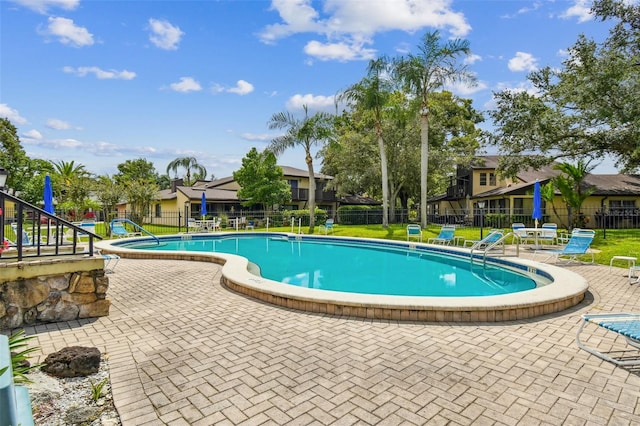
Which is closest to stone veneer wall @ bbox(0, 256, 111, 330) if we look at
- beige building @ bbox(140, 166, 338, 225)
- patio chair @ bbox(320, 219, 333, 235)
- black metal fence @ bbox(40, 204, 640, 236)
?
black metal fence @ bbox(40, 204, 640, 236)

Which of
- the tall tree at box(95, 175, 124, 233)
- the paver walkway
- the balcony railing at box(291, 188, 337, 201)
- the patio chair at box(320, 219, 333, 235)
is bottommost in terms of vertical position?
the paver walkway

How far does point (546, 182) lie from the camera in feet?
81.0

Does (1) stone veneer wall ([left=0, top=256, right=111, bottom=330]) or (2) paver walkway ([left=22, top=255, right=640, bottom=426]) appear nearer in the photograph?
(2) paver walkway ([left=22, top=255, right=640, bottom=426])

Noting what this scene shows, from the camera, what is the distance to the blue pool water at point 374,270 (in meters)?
8.59

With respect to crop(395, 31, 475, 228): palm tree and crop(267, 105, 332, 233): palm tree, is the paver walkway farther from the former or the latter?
crop(267, 105, 332, 233): palm tree

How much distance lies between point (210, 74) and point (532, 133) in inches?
640

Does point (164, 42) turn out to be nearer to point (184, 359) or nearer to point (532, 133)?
point (184, 359)

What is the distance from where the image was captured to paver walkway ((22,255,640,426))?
2.79m

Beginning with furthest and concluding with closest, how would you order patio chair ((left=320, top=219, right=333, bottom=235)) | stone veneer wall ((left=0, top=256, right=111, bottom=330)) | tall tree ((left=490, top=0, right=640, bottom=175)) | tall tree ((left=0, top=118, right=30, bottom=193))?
1. tall tree ((left=0, top=118, right=30, bottom=193))
2. patio chair ((left=320, top=219, right=333, bottom=235))
3. tall tree ((left=490, top=0, right=640, bottom=175))
4. stone veneer wall ((left=0, top=256, right=111, bottom=330))

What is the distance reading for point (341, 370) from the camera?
139 inches

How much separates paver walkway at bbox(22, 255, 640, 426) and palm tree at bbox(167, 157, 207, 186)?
168 feet

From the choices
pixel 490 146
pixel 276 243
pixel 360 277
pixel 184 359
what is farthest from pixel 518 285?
pixel 490 146

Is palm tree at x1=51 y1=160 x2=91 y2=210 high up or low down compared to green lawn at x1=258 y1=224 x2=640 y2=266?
up

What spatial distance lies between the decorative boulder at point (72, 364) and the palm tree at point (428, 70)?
62.3ft
